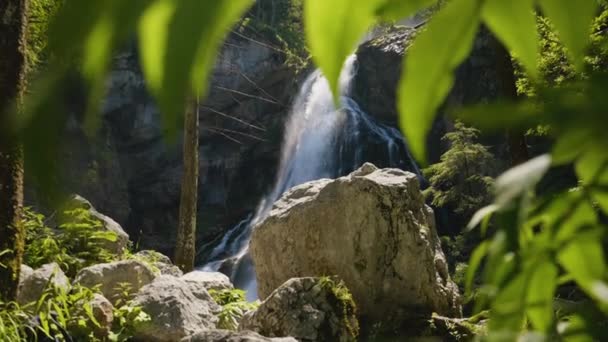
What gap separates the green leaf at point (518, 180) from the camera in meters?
0.33

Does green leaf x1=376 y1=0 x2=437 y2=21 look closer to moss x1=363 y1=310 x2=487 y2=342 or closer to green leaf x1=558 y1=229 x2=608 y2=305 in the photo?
green leaf x1=558 y1=229 x2=608 y2=305

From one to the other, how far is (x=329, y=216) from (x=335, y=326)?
1994mm

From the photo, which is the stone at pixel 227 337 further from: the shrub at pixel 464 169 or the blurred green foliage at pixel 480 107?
the shrub at pixel 464 169

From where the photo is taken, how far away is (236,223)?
80.2ft

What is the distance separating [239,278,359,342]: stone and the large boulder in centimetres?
119

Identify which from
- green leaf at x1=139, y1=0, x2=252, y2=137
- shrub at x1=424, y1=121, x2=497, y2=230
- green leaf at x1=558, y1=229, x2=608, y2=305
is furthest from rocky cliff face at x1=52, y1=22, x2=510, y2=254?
green leaf at x1=139, y1=0, x2=252, y2=137

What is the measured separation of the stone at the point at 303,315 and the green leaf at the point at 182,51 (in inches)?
227

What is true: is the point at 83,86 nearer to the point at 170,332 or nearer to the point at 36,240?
the point at 170,332

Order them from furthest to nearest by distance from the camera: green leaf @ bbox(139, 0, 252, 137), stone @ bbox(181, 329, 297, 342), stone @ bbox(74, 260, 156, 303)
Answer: stone @ bbox(74, 260, 156, 303) < stone @ bbox(181, 329, 297, 342) < green leaf @ bbox(139, 0, 252, 137)

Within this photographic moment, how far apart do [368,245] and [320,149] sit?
14665 millimetres

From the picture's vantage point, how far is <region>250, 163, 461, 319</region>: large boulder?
7520mm

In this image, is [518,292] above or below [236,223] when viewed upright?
below

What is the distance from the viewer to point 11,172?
488 cm

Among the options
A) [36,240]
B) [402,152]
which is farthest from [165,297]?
[402,152]
